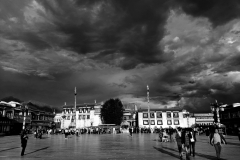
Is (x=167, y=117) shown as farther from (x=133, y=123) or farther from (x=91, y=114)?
(x=91, y=114)

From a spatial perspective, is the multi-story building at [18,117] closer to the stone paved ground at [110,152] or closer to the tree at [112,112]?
the tree at [112,112]

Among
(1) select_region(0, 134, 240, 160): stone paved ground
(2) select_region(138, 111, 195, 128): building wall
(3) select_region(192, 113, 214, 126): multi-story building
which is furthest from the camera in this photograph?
(3) select_region(192, 113, 214, 126): multi-story building

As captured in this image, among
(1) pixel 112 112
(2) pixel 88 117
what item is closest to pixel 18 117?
(2) pixel 88 117

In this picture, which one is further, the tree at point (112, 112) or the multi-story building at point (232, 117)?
the tree at point (112, 112)

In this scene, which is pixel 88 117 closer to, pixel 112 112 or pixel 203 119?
pixel 112 112

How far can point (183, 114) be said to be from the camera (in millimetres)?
88688

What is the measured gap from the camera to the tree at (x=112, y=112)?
83.5 m

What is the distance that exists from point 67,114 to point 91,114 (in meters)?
14.2

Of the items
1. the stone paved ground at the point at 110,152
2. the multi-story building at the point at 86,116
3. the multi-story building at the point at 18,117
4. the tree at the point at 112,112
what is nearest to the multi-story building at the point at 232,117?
the tree at the point at 112,112

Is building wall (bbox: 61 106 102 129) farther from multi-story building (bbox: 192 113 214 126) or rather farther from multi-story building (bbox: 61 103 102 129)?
multi-story building (bbox: 192 113 214 126)

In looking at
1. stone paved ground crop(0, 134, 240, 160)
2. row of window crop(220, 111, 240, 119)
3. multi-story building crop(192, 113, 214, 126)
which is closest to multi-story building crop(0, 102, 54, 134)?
stone paved ground crop(0, 134, 240, 160)

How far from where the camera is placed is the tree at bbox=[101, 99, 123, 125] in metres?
83.5

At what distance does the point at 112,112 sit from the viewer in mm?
84500

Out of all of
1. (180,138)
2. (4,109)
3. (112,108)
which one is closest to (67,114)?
(112,108)
